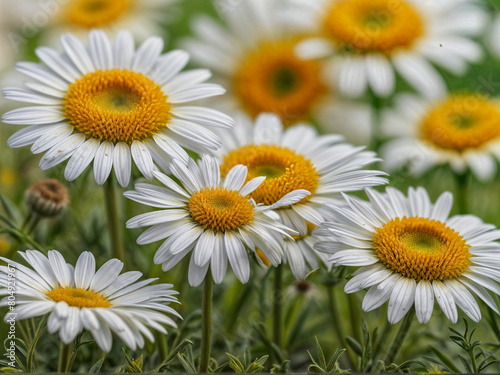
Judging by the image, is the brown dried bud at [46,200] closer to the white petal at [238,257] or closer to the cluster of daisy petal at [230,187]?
the cluster of daisy petal at [230,187]

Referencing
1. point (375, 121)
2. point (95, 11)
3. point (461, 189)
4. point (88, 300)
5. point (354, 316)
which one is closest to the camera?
point (88, 300)

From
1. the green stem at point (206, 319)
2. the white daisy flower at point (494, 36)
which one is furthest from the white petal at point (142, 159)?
the white daisy flower at point (494, 36)

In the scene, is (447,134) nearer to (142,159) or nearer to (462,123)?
(462,123)

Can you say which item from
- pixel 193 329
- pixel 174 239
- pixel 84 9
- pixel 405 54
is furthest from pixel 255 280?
pixel 84 9

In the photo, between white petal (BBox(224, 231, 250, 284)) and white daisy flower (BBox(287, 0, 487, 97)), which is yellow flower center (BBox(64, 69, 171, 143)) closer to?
A: white petal (BBox(224, 231, 250, 284))

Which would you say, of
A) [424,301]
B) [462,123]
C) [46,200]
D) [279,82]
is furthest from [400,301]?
[279,82]

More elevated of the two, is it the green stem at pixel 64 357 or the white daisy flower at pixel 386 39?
the white daisy flower at pixel 386 39

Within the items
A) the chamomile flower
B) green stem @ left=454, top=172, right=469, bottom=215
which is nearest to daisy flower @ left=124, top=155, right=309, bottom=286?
green stem @ left=454, top=172, right=469, bottom=215
